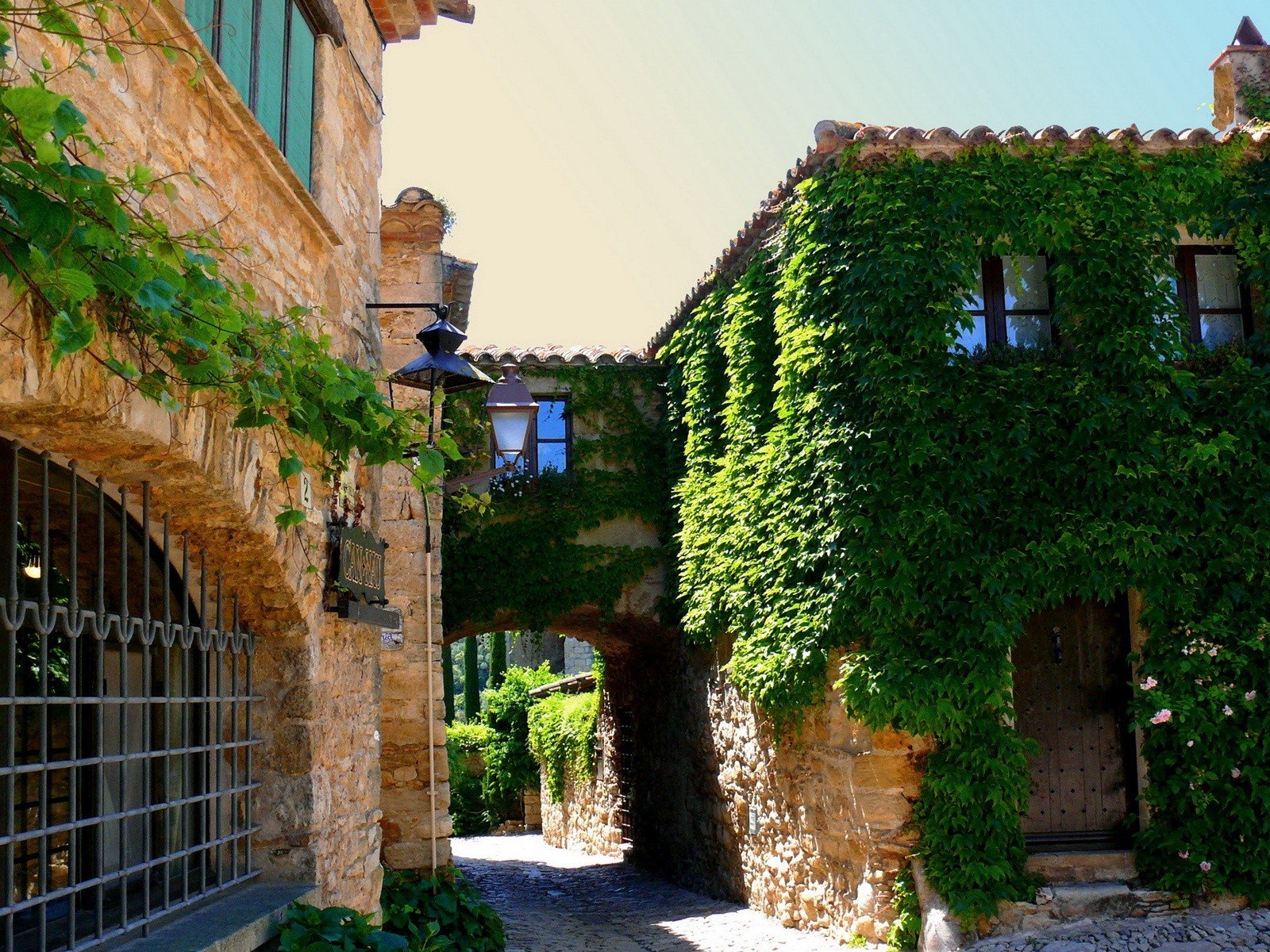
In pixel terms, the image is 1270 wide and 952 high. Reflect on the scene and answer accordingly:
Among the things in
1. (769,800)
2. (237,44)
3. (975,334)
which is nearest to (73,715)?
(237,44)

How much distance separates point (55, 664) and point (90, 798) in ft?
1.57

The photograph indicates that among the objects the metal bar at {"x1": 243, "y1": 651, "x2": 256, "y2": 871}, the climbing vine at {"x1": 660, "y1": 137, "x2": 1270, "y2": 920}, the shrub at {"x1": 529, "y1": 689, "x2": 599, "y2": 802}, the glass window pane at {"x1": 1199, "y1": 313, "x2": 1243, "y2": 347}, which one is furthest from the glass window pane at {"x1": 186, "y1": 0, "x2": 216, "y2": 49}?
the shrub at {"x1": 529, "y1": 689, "x2": 599, "y2": 802}

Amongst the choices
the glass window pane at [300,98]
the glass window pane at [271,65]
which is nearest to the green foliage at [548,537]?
the glass window pane at [300,98]

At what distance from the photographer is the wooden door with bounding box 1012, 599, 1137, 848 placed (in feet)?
28.8

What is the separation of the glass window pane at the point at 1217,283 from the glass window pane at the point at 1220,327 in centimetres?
8

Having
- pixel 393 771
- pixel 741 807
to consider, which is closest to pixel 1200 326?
pixel 741 807

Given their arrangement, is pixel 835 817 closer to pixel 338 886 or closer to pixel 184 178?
pixel 338 886

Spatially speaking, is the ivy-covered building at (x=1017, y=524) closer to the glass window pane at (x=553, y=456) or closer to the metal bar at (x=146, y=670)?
the glass window pane at (x=553, y=456)

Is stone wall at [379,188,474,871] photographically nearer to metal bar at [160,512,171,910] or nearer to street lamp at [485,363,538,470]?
Answer: street lamp at [485,363,538,470]

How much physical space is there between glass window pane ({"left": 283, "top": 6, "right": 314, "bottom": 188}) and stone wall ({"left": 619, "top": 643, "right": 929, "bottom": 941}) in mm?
5172

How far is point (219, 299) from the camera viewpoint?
3.14 m

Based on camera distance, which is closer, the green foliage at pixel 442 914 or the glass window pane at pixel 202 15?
the glass window pane at pixel 202 15

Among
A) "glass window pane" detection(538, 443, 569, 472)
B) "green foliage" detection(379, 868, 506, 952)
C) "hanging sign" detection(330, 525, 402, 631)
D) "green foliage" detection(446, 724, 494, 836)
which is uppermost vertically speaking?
"glass window pane" detection(538, 443, 569, 472)

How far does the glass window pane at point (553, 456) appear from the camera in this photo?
1275 cm
